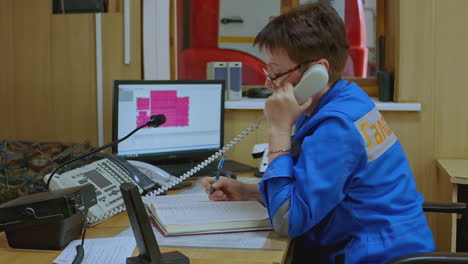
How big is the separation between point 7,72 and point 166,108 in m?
1.00

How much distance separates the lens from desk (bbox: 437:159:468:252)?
6.89 feet

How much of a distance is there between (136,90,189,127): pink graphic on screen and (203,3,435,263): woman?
35.9 inches

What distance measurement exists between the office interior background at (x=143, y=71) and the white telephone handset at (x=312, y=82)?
4.02 feet

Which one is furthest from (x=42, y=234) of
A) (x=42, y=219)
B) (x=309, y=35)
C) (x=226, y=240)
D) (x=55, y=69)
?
(x=55, y=69)

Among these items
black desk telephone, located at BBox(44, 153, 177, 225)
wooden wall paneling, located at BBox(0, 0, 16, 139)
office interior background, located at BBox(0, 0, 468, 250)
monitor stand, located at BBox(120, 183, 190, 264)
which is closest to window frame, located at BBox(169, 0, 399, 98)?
office interior background, located at BBox(0, 0, 468, 250)

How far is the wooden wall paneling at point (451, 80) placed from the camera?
249cm

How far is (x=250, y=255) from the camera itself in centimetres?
119

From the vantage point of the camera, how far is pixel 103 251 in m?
1.20

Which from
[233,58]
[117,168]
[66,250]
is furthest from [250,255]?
[233,58]

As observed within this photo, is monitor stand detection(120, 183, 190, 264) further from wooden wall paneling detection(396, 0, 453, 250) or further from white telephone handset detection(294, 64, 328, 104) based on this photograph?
wooden wall paneling detection(396, 0, 453, 250)

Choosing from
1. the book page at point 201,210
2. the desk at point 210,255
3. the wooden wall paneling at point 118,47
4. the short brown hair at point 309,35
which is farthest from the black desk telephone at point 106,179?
the wooden wall paneling at point 118,47

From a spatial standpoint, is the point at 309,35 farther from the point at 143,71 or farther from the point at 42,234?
the point at 143,71

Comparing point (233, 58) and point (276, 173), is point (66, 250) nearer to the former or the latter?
point (276, 173)

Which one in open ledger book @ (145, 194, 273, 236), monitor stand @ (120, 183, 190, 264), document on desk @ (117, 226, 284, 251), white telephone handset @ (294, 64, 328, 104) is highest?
white telephone handset @ (294, 64, 328, 104)
